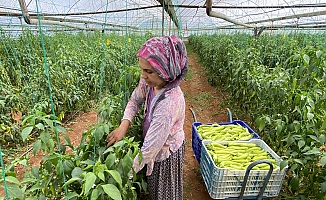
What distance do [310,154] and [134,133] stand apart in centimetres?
140

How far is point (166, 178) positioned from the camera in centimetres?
167

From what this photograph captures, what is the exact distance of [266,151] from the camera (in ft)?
7.42

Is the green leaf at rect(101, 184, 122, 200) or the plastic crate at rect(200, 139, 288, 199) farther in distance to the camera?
the plastic crate at rect(200, 139, 288, 199)

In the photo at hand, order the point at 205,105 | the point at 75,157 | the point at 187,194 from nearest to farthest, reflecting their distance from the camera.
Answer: the point at 75,157, the point at 187,194, the point at 205,105

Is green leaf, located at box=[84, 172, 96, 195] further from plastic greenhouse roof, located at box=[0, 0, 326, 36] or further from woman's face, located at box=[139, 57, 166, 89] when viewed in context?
plastic greenhouse roof, located at box=[0, 0, 326, 36]

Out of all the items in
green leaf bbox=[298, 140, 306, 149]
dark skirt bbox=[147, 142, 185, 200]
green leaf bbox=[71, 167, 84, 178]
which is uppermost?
green leaf bbox=[71, 167, 84, 178]

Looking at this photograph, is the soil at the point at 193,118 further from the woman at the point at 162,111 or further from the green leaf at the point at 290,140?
the green leaf at the point at 290,140

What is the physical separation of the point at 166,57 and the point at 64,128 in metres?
0.68

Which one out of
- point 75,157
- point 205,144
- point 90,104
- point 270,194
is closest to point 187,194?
point 205,144

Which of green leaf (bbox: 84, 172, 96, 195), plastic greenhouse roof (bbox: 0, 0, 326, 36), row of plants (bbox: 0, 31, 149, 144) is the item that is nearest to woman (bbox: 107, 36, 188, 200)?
green leaf (bbox: 84, 172, 96, 195)

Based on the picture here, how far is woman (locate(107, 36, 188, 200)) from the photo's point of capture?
1331 millimetres

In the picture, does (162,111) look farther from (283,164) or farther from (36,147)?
(283,164)

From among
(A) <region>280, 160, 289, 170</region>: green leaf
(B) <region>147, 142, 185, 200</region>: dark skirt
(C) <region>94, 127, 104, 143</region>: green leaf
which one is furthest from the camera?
(A) <region>280, 160, 289, 170</region>: green leaf

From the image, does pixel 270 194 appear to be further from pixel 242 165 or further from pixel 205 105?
pixel 205 105
